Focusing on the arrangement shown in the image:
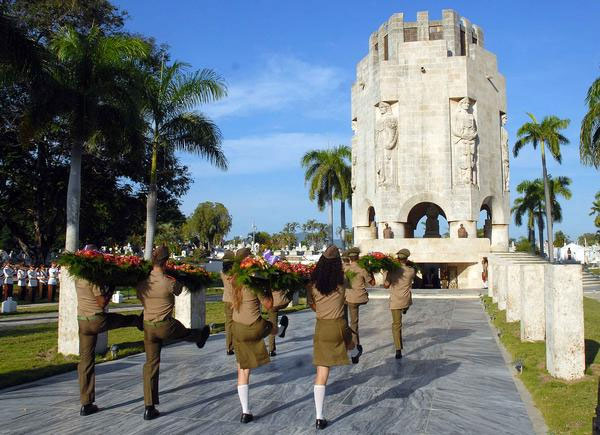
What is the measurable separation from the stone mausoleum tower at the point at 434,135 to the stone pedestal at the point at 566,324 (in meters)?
22.5

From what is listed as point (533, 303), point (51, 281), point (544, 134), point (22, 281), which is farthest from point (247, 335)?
point (544, 134)

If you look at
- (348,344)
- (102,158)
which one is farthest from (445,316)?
(102,158)

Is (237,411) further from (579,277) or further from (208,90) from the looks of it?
(208,90)

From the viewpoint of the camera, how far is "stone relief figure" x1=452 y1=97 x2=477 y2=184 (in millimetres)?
31906

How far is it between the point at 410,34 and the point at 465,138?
310 inches

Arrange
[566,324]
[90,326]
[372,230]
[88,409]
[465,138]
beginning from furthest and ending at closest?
[372,230]
[465,138]
[566,324]
[90,326]
[88,409]

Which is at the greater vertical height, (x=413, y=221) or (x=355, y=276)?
(x=413, y=221)

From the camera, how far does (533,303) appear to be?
1037 cm

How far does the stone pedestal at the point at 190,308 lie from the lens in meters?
13.0

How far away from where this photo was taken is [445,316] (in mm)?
16203

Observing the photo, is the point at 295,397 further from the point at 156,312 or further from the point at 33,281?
the point at 33,281

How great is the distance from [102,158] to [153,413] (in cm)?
2570

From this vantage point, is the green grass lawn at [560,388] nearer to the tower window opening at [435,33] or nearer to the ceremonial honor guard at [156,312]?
the ceremonial honor guard at [156,312]

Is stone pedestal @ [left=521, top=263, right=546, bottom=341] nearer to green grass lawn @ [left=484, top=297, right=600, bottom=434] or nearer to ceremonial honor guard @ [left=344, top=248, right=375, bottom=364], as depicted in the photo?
green grass lawn @ [left=484, top=297, right=600, bottom=434]
